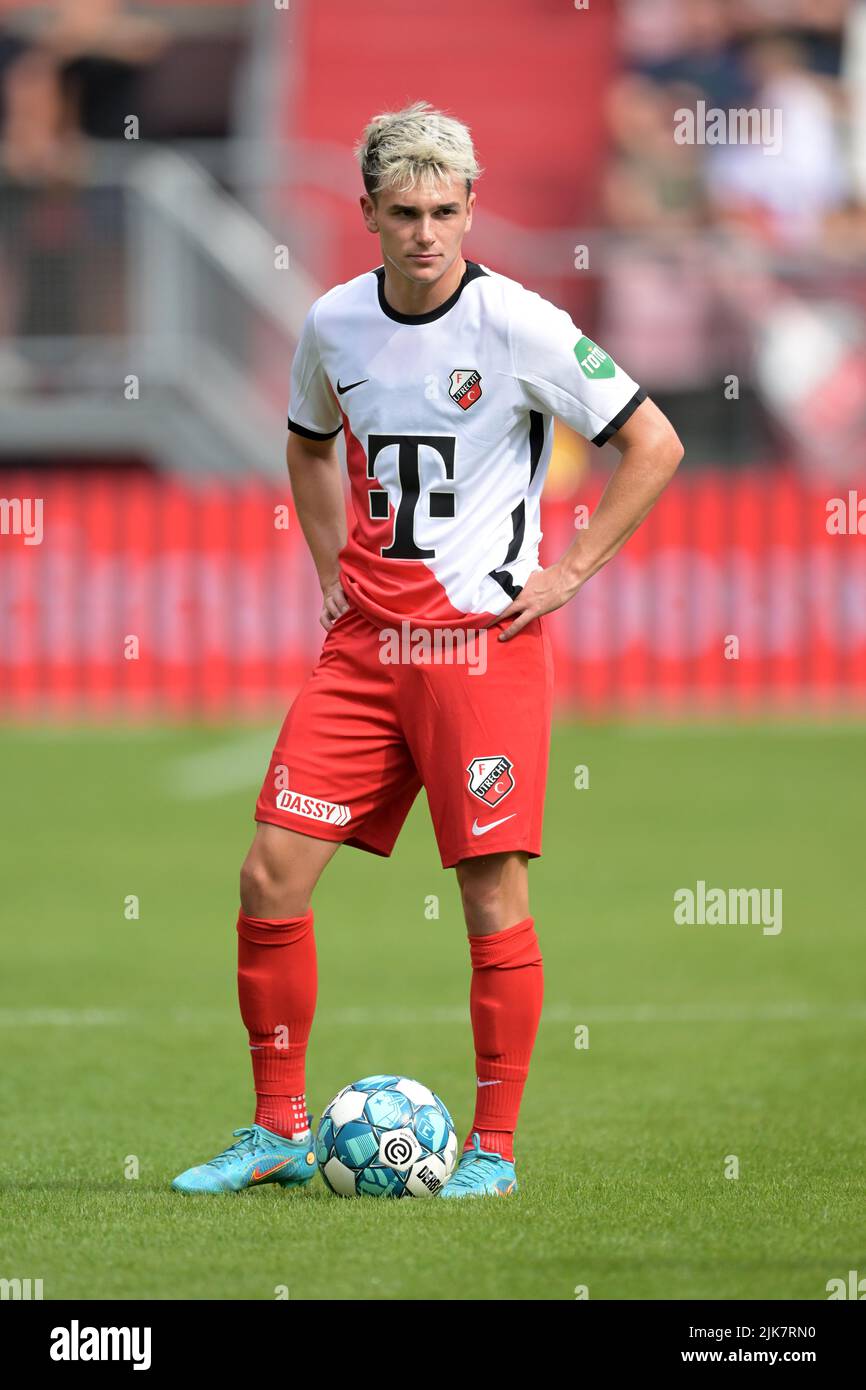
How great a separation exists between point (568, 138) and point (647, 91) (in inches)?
89.5

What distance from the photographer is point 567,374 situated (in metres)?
5.07

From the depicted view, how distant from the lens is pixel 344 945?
9133 millimetres

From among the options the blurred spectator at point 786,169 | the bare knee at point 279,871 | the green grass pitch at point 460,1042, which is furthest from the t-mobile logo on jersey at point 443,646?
the blurred spectator at point 786,169

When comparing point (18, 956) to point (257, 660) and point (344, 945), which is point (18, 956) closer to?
point (344, 945)

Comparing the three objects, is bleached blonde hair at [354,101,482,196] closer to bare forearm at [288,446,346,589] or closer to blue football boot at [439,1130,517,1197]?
bare forearm at [288,446,346,589]

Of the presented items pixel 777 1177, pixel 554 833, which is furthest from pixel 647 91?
pixel 777 1177

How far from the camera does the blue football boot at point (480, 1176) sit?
203 inches

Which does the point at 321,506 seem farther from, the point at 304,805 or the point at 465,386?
the point at 304,805

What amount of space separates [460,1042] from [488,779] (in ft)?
8.16

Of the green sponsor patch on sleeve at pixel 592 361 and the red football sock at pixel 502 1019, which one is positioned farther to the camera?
the red football sock at pixel 502 1019

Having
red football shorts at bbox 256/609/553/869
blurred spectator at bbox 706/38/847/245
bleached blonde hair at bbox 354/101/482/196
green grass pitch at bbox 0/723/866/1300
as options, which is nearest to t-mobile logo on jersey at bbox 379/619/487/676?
red football shorts at bbox 256/609/553/869

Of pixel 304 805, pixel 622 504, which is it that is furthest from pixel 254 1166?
pixel 622 504

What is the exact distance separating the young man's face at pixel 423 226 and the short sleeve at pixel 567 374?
24 cm

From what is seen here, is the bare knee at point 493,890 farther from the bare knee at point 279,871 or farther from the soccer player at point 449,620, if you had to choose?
the bare knee at point 279,871
